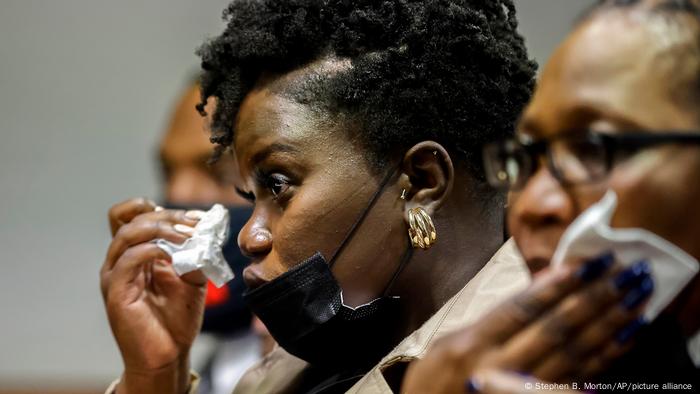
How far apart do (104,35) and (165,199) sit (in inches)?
45.1

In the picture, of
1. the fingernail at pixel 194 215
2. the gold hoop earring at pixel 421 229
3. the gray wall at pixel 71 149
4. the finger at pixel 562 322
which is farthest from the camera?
the gray wall at pixel 71 149

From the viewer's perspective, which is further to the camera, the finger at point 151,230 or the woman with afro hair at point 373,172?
the finger at point 151,230

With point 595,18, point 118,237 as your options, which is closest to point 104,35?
point 118,237

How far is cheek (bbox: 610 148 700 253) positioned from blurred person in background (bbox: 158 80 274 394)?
1.97m

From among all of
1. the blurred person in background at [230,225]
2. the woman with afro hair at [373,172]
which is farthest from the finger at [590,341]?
the blurred person in background at [230,225]

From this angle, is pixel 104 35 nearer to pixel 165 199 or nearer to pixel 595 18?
pixel 165 199

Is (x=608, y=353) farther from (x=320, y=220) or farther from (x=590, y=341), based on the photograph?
(x=320, y=220)

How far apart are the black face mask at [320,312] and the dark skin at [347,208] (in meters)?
0.02

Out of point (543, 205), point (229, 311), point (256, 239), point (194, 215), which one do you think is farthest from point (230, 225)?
point (543, 205)

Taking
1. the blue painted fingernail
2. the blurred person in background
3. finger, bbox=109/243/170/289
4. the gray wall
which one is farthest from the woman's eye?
the gray wall

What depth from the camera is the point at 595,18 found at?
1.30 metres

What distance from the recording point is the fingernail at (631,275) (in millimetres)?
1130

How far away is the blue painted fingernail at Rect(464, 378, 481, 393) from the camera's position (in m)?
1.14

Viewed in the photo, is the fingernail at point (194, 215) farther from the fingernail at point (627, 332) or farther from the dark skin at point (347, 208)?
the fingernail at point (627, 332)
